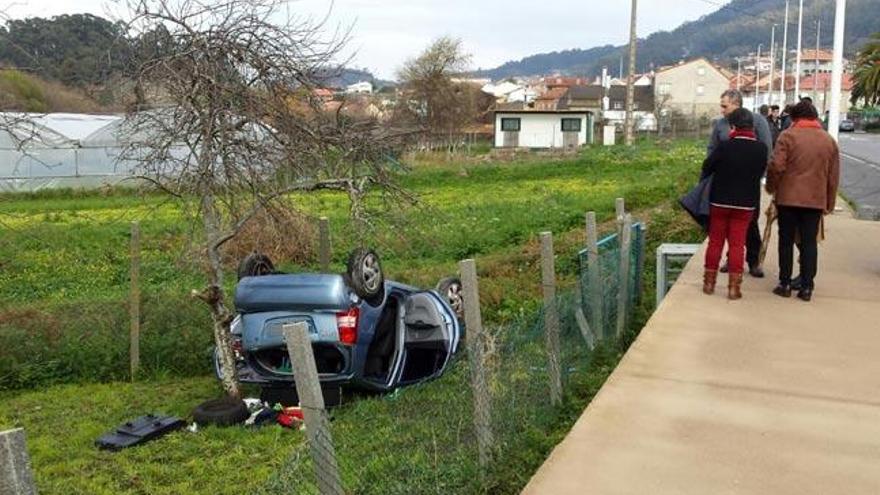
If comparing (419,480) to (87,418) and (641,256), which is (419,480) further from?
(641,256)

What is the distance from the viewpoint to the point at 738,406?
540cm

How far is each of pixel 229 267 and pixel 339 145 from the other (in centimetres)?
778

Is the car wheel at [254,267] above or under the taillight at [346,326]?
above

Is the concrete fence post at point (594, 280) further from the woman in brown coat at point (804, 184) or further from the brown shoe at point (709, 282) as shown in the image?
the woman in brown coat at point (804, 184)

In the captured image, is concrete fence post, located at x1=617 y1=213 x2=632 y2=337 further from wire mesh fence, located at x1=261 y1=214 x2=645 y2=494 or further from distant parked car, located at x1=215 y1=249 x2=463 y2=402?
distant parked car, located at x1=215 y1=249 x2=463 y2=402

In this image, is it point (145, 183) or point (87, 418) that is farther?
point (145, 183)

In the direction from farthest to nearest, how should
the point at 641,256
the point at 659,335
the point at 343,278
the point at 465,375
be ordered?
the point at 641,256 < the point at 343,278 < the point at 659,335 < the point at 465,375

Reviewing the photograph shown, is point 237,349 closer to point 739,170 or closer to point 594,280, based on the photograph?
point 594,280

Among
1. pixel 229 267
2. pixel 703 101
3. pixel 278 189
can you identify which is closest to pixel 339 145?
pixel 278 189

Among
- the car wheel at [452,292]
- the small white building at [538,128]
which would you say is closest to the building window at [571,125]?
the small white building at [538,128]

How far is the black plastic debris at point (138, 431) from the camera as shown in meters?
6.88

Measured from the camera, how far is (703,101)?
10700 centimetres

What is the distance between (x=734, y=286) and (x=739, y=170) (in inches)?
39.1

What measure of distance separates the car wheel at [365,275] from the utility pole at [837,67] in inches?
404
